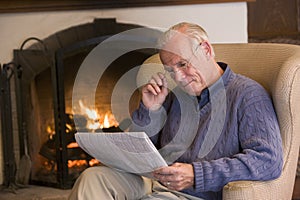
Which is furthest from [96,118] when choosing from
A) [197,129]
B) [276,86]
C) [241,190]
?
[241,190]

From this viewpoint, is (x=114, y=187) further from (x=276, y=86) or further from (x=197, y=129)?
(x=276, y=86)

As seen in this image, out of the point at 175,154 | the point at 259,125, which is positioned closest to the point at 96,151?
the point at 175,154

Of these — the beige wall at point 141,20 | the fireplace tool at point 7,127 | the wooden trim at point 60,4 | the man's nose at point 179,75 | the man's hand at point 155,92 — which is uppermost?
the wooden trim at point 60,4

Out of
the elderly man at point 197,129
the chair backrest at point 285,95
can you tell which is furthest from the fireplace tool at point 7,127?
the chair backrest at point 285,95

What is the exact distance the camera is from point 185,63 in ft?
5.74

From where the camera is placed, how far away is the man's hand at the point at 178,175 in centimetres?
157

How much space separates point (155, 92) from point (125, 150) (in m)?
0.35

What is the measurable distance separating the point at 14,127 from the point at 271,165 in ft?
5.77

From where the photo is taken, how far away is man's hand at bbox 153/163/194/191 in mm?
1568

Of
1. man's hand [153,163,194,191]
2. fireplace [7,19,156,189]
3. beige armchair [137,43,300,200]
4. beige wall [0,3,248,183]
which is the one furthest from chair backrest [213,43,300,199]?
fireplace [7,19,156,189]

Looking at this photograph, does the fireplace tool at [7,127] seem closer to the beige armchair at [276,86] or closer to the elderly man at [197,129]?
the beige armchair at [276,86]

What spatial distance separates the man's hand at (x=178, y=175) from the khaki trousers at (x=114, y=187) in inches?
6.3

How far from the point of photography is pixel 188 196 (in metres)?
1.74

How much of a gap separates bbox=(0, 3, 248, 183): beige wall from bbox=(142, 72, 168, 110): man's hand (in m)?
1.07
